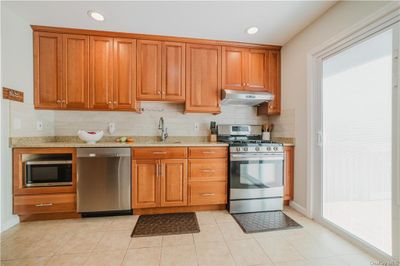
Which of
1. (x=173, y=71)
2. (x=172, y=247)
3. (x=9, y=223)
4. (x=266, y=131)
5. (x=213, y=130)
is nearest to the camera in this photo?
(x=172, y=247)

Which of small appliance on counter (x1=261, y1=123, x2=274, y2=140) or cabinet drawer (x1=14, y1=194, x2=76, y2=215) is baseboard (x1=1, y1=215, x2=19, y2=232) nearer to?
cabinet drawer (x1=14, y1=194, x2=76, y2=215)

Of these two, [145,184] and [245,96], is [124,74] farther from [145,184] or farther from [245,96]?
[245,96]

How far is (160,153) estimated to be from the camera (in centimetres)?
234

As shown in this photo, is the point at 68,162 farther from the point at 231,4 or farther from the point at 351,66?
the point at 351,66

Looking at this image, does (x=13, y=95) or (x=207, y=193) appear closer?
(x=13, y=95)

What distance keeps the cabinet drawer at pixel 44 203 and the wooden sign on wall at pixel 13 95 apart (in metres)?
1.12

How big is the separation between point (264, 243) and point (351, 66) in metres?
1.98

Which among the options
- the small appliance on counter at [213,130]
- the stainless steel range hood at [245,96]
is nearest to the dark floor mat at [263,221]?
the small appliance on counter at [213,130]

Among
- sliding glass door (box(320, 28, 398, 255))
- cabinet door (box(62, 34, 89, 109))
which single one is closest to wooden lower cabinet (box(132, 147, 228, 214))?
cabinet door (box(62, 34, 89, 109))

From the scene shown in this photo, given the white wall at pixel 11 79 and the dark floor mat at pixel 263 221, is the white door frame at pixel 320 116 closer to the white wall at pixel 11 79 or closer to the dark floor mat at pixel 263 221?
the dark floor mat at pixel 263 221

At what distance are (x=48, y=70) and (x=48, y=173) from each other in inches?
52.9

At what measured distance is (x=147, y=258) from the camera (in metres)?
1.54

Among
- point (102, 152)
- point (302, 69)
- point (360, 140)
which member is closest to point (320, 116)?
point (360, 140)

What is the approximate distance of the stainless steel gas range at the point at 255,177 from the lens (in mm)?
2420
